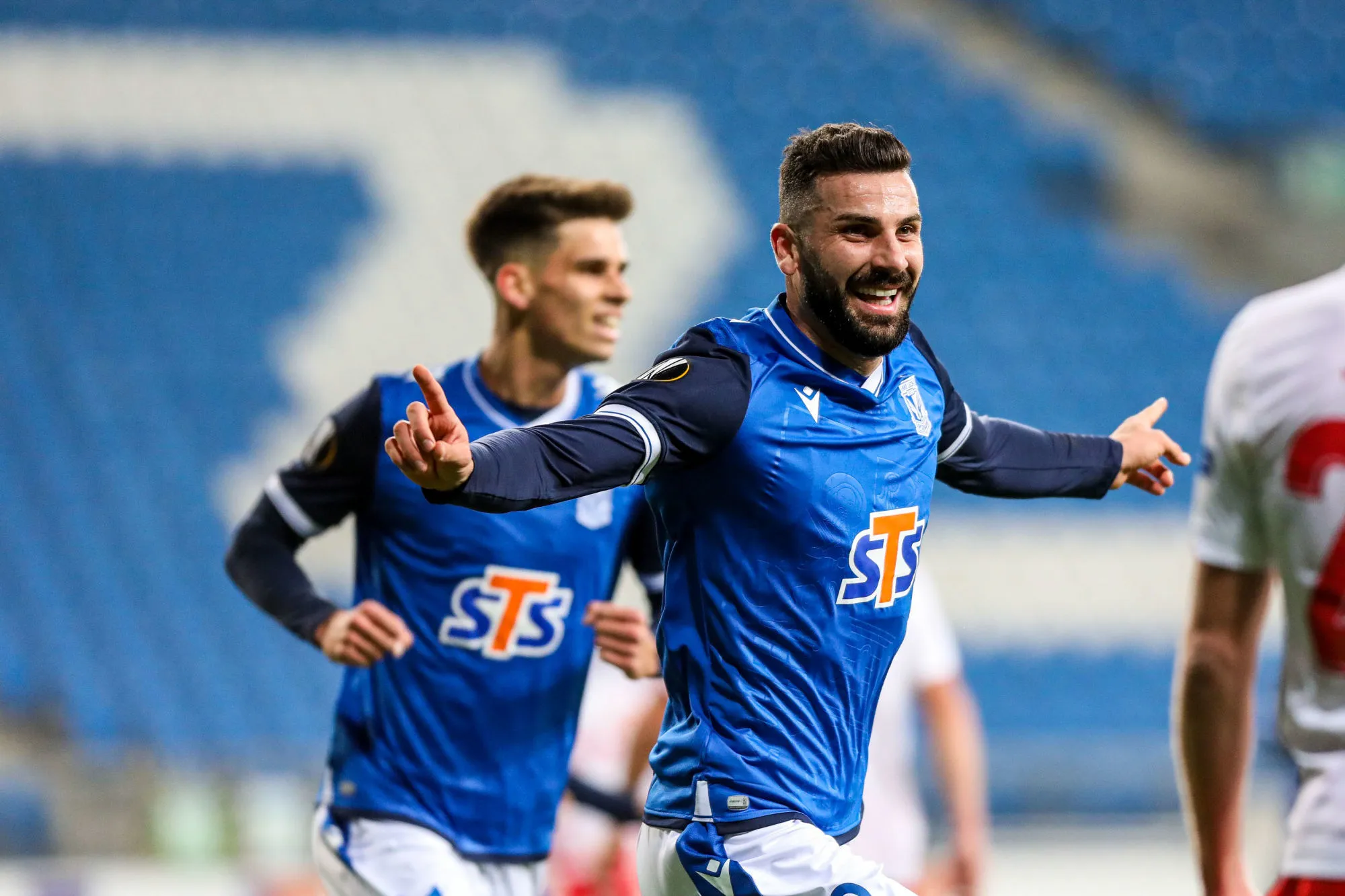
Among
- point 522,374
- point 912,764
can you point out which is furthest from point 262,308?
point 522,374

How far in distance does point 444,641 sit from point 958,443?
58.5 inches

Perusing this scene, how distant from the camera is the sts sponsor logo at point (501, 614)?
175 inches

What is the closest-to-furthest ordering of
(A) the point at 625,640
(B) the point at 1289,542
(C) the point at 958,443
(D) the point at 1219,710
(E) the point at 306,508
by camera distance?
(B) the point at 1289,542
(D) the point at 1219,710
(C) the point at 958,443
(A) the point at 625,640
(E) the point at 306,508

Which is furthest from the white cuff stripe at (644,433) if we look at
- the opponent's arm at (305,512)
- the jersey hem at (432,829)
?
the jersey hem at (432,829)

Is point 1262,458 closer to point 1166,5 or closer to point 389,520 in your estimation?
point 389,520

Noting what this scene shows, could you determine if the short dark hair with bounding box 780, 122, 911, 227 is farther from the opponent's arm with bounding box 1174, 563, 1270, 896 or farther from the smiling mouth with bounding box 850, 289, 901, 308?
the opponent's arm with bounding box 1174, 563, 1270, 896

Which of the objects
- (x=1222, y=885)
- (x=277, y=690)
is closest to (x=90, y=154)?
(x=277, y=690)

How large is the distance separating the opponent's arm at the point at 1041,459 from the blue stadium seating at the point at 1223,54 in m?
11.9

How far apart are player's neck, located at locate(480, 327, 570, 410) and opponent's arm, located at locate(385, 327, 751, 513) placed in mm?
1371

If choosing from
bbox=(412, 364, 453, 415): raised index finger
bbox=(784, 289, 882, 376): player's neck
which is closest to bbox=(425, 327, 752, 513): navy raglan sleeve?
bbox=(412, 364, 453, 415): raised index finger

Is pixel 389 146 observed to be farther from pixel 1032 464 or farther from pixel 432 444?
pixel 432 444

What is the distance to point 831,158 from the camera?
353 cm

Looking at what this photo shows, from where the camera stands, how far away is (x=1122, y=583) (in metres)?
12.5

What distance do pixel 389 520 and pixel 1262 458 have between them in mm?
2668
